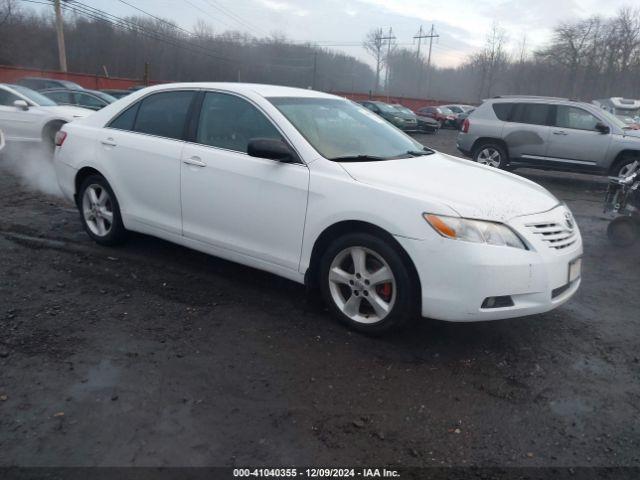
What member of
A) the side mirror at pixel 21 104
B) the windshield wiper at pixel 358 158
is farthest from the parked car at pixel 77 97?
the windshield wiper at pixel 358 158

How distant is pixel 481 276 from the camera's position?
3.16 metres

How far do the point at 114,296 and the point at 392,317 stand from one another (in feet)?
7.16

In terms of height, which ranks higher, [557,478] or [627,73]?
[627,73]

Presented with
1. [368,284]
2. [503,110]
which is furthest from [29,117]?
[503,110]

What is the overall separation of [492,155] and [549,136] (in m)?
1.26

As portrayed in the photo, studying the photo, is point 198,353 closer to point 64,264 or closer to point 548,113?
point 64,264

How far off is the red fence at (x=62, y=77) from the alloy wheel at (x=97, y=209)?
1221 inches

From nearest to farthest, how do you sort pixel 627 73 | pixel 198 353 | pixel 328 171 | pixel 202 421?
pixel 202 421, pixel 198 353, pixel 328 171, pixel 627 73

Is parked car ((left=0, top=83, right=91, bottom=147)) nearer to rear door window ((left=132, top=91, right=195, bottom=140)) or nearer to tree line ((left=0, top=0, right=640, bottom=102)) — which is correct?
rear door window ((left=132, top=91, right=195, bottom=140))

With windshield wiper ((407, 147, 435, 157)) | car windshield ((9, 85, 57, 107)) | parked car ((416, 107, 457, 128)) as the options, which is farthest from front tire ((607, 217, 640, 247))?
parked car ((416, 107, 457, 128))

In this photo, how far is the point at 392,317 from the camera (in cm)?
345

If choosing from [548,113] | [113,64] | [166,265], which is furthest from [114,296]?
[113,64]

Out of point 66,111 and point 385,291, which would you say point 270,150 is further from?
point 66,111

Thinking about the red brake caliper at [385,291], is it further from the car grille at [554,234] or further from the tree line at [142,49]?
the tree line at [142,49]
